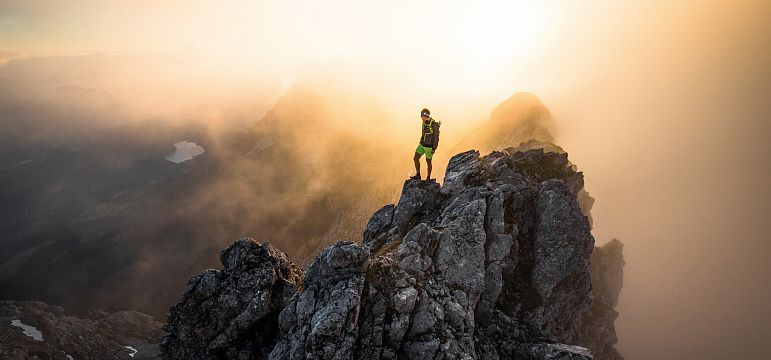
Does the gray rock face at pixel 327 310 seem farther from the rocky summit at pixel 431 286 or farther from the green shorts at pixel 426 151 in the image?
the green shorts at pixel 426 151

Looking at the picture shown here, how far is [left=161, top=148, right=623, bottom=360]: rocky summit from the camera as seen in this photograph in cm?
1997

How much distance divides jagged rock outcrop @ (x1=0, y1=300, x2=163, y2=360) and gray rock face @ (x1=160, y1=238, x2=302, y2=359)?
412 ft

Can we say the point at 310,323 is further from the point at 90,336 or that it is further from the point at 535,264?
the point at 90,336

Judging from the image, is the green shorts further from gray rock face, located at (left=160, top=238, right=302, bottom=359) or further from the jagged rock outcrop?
the jagged rock outcrop

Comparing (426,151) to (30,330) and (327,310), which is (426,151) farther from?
(30,330)

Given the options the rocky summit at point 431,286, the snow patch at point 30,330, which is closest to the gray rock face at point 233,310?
the rocky summit at point 431,286

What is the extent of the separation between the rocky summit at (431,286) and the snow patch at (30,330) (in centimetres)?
14612

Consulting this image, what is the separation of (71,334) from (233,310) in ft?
488

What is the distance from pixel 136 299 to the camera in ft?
492

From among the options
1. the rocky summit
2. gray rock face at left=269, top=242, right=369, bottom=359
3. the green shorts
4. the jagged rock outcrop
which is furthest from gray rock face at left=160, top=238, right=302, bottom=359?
the jagged rock outcrop

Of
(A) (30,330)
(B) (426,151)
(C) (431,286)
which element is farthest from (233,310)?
(A) (30,330)

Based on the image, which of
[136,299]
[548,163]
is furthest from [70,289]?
[548,163]

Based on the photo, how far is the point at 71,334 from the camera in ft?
408

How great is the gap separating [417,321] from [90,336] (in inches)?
6173
